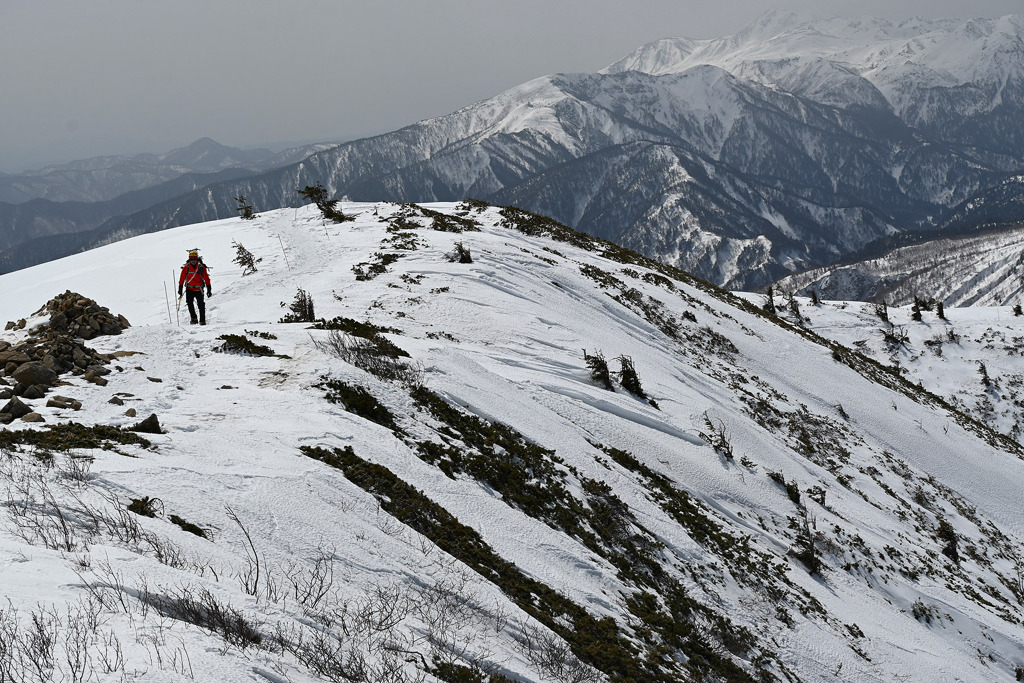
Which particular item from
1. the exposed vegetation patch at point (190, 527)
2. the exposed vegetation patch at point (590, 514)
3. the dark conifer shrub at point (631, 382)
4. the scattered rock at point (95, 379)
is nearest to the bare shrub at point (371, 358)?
the exposed vegetation patch at point (590, 514)

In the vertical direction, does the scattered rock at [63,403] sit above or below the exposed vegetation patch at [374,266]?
below

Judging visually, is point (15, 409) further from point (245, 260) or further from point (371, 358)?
point (245, 260)

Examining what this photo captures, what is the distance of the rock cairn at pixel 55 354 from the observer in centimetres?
906

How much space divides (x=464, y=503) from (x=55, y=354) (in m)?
7.88

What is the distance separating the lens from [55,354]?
34.2 ft

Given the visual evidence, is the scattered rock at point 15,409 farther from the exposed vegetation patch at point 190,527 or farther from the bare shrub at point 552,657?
the bare shrub at point 552,657

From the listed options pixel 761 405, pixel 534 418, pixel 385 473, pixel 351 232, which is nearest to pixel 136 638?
pixel 385 473

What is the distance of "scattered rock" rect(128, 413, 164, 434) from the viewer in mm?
8266

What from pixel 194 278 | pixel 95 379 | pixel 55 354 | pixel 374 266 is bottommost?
pixel 95 379

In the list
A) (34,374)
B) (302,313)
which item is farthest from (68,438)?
(302,313)

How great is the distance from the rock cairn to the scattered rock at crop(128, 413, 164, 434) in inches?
56.0

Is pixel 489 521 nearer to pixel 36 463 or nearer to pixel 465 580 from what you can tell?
pixel 465 580

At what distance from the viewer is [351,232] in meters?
31.5

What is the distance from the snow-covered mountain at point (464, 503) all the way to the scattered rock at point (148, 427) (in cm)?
34
